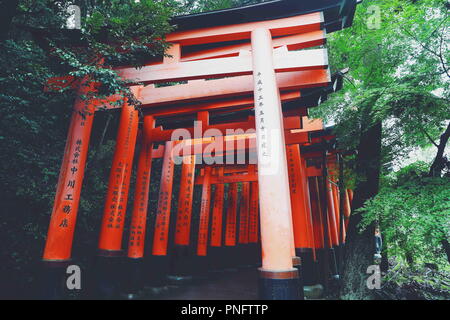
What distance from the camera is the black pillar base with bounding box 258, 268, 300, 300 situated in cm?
355

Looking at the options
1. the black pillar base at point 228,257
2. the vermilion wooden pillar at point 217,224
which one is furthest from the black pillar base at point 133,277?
the black pillar base at point 228,257

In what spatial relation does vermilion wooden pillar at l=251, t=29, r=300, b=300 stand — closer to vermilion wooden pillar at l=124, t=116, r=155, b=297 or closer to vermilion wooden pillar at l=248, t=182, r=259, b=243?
vermilion wooden pillar at l=124, t=116, r=155, b=297

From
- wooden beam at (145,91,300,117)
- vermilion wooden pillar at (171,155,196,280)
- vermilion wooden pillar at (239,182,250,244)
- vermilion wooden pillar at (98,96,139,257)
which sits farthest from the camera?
vermilion wooden pillar at (239,182,250,244)

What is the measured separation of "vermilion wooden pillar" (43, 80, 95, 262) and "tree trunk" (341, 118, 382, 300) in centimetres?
605

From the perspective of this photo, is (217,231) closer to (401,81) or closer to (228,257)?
(228,257)

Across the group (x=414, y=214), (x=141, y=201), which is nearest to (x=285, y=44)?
(x=414, y=214)

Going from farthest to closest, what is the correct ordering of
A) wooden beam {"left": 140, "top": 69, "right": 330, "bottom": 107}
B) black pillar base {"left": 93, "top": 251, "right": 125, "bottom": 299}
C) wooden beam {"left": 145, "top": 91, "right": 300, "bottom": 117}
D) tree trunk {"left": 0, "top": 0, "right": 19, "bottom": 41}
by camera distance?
wooden beam {"left": 145, "top": 91, "right": 300, "bottom": 117} → black pillar base {"left": 93, "top": 251, "right": 125, "bottom": 299} → wooden beam {"left": 140, "top": 69, "right": 330, "bottom": 107} → tree trunk {"left": 0, "top": 0, "right": 19, "bottom": 41}

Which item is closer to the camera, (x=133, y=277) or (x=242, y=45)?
(x=242, y=45)

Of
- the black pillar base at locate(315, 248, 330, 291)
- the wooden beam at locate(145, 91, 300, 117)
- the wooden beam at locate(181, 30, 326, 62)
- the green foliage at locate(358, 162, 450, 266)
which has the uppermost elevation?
the wooden beam at locate(181, 30, 326, 62)

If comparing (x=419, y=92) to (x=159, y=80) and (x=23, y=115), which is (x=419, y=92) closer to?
(x=159, y=80)

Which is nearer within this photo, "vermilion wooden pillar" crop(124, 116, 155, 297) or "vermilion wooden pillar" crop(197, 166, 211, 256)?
"vermilion wooden pillar" crop(124, 116, 155, 297)

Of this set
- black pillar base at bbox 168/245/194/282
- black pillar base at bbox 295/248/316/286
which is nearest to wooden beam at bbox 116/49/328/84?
black pillar base at bbox 295/248/316/286

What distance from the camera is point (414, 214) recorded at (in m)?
4.67

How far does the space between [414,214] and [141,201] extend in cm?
621
